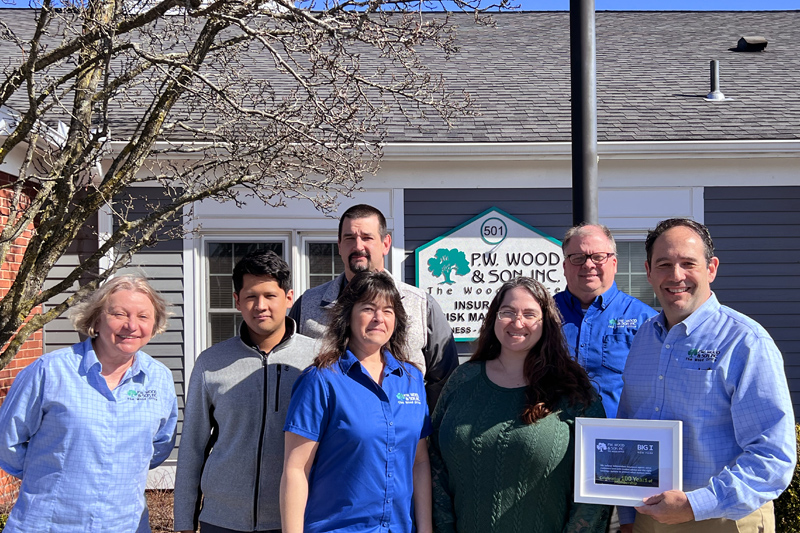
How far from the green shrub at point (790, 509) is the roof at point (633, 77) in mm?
4115

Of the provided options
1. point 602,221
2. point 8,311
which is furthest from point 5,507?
point 602,221

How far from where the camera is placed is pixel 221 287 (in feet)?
25.9

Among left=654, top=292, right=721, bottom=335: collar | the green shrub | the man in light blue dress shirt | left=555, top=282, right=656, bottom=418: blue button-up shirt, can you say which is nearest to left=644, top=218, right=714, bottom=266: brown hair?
the man in light blue dress shirt

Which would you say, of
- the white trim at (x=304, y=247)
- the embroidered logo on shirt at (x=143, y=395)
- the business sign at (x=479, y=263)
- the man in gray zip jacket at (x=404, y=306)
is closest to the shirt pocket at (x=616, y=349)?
the man in gray zip jacket at (x=404, y=306)

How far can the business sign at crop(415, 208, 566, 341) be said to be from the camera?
313 inches

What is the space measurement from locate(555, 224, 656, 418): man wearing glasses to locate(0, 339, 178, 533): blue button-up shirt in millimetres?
1911

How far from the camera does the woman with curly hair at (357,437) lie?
2.72m

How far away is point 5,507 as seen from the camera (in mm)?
6172

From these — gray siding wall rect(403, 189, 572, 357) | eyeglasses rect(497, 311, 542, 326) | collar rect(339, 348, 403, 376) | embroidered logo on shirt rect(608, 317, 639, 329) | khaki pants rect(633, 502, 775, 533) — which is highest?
gray siding wall rect(403, 189, 572, 357)

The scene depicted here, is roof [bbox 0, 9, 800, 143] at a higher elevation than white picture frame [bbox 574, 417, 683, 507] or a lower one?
higher

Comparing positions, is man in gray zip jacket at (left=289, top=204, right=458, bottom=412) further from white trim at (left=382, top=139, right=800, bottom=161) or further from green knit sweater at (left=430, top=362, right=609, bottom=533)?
white trim at (left=382, top=139, right=800, bottom=161)

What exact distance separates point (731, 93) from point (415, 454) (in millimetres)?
8093

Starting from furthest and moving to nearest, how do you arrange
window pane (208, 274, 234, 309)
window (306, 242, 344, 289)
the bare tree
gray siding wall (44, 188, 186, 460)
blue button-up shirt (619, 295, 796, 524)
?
window (306, 242, 344, 289) → window pane (208, 274, 234, 309) → gray siding wall (44, 188, 186, 460) → the bare tree → blue button-up shirt (619, 295, 796, 524)

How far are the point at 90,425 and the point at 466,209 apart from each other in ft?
18.4
